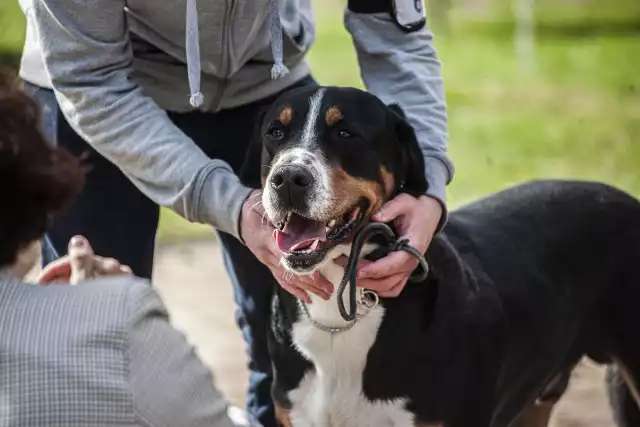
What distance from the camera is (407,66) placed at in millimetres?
3221

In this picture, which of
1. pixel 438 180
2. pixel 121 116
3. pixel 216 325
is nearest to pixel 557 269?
pixel 438 180

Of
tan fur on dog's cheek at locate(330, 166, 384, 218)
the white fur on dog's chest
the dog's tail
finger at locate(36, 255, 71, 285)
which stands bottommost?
the dog's tail

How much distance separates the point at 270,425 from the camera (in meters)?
3.76

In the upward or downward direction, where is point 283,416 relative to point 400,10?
downward

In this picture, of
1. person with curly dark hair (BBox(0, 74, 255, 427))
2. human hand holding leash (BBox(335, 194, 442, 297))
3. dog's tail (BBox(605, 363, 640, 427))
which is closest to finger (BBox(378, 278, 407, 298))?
human hand holding leash (BBox(335, 194, 442, 297))

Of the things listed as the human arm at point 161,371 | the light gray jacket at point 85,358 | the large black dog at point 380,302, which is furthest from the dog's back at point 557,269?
the light gray jacket at point 85,358

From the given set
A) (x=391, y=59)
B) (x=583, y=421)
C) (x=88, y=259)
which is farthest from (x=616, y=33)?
(x=88, y=259)

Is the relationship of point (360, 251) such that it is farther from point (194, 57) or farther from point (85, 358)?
point (85, 358)

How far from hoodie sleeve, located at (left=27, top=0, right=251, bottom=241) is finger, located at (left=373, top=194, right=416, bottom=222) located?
1.22 feet

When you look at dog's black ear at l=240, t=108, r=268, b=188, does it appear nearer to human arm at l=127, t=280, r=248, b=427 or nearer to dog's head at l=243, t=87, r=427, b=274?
dog's head at l=243, t=87, r=427, b=274

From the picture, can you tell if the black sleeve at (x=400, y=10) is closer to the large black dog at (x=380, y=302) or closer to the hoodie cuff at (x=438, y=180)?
the large black dog at (x=380, y=302)

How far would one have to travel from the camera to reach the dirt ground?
4531 mm

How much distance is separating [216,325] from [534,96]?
7.08 m

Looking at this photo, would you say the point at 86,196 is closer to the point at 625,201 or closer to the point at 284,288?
the point at 284,288
